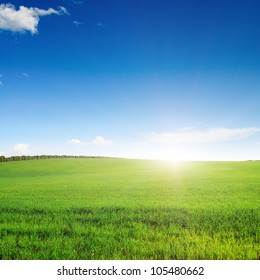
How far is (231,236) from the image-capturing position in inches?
299

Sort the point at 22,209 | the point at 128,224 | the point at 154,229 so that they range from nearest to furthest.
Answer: the point at 154,229 < the point at 128,224 < the point at 22,209

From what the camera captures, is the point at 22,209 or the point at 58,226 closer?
the point at 58,226

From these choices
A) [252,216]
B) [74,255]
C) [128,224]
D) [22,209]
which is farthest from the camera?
[22,209]

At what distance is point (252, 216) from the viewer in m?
10.0

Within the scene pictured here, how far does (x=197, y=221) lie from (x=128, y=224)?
2.22 m
